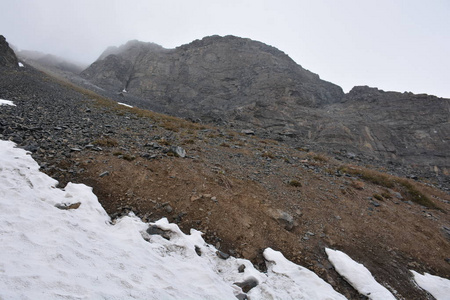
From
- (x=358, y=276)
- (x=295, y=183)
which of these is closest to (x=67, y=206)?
(x=358, y=276)

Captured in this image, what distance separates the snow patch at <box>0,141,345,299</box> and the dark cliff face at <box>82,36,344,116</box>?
39.7 meters

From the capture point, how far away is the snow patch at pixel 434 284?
245 inches

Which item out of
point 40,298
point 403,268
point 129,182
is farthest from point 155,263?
point 403,268

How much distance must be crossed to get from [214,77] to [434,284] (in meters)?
59.4

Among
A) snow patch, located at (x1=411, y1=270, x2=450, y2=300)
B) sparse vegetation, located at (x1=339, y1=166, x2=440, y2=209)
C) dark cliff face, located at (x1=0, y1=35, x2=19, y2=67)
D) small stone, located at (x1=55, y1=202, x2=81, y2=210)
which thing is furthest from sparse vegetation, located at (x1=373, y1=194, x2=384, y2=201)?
dark cliff face, located at (x1=0, y1=35, x2=19, y2=67)

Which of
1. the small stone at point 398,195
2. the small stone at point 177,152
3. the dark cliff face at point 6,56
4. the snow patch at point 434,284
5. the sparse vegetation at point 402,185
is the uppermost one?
the dark cliff face at point 6,56

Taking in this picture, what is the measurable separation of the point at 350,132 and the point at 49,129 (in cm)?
3881

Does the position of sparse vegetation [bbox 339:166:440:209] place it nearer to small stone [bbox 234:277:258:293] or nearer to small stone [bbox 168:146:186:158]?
small stone [bbox 168:146:186:158]

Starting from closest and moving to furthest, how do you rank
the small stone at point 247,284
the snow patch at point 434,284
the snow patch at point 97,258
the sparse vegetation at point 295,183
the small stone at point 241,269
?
the snow patch at point 97,258 → the small stone at point 247,284 → the small stone at point 241,269 → the snow patch at point 434,284 → the sparse vegetation at point 295,183

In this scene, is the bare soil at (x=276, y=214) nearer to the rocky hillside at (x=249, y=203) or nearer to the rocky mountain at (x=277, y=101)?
the rocky hillside at (x=249, y=203)

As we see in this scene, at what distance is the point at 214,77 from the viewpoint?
59.1 m

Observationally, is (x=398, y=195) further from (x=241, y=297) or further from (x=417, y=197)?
(x=241, y=297)

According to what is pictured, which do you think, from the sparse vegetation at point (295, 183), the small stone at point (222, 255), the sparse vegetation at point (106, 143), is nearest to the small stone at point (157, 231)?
the small stone at point (222, 255)

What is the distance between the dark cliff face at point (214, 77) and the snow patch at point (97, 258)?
130 ft
